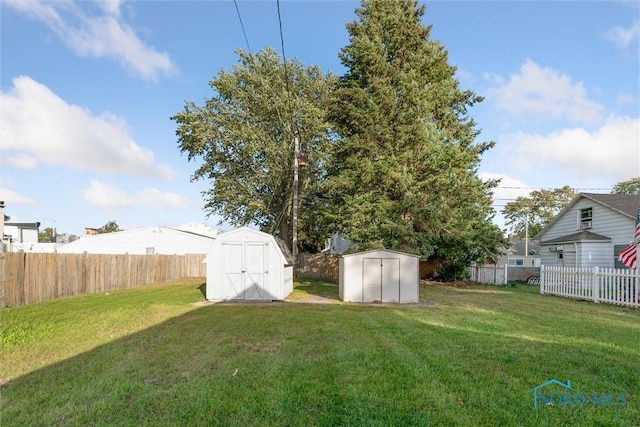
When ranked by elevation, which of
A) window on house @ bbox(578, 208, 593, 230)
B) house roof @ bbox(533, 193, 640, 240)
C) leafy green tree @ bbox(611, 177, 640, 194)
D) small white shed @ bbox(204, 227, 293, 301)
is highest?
leafy green tree @ bbox(611, 177, 640, 194)

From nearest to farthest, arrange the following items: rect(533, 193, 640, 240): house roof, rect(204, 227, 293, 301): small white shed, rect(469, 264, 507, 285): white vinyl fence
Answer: rect(204, 227, 293, 301): small white shed → rect(533, 193, 640, 240): house roof → rect(469, 264, 507, 285): white vinyl fence

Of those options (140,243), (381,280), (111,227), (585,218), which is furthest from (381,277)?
(111,227)

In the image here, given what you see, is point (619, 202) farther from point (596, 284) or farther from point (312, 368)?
point (312, 368)

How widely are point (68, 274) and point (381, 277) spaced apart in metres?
10.9

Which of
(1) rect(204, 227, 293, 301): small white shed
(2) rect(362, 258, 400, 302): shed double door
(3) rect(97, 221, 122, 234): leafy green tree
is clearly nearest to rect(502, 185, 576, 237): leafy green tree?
(2) rect(362, 258, 400, 302): shed double door

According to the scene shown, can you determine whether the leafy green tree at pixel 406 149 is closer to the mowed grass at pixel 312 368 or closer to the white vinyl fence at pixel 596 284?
the white vinyl fence at pixel 596 284

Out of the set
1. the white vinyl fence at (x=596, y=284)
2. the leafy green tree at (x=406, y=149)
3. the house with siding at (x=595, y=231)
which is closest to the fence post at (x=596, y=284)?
the white vinyl fence at (x=596, y=284)

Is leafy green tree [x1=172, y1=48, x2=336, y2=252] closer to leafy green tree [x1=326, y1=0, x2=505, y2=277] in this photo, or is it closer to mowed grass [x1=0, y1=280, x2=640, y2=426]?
leafy green tree [x1=326, y1=0, x2=505, y2=277]

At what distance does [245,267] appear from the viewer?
1165 centimetres

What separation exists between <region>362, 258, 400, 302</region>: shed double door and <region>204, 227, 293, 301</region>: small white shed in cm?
279

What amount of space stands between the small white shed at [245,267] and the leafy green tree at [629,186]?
43.3 metres

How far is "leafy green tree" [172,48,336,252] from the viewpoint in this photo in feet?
72.5

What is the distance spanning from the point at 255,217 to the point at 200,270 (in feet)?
16.3

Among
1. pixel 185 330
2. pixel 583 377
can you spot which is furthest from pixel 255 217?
pixel 583 377
